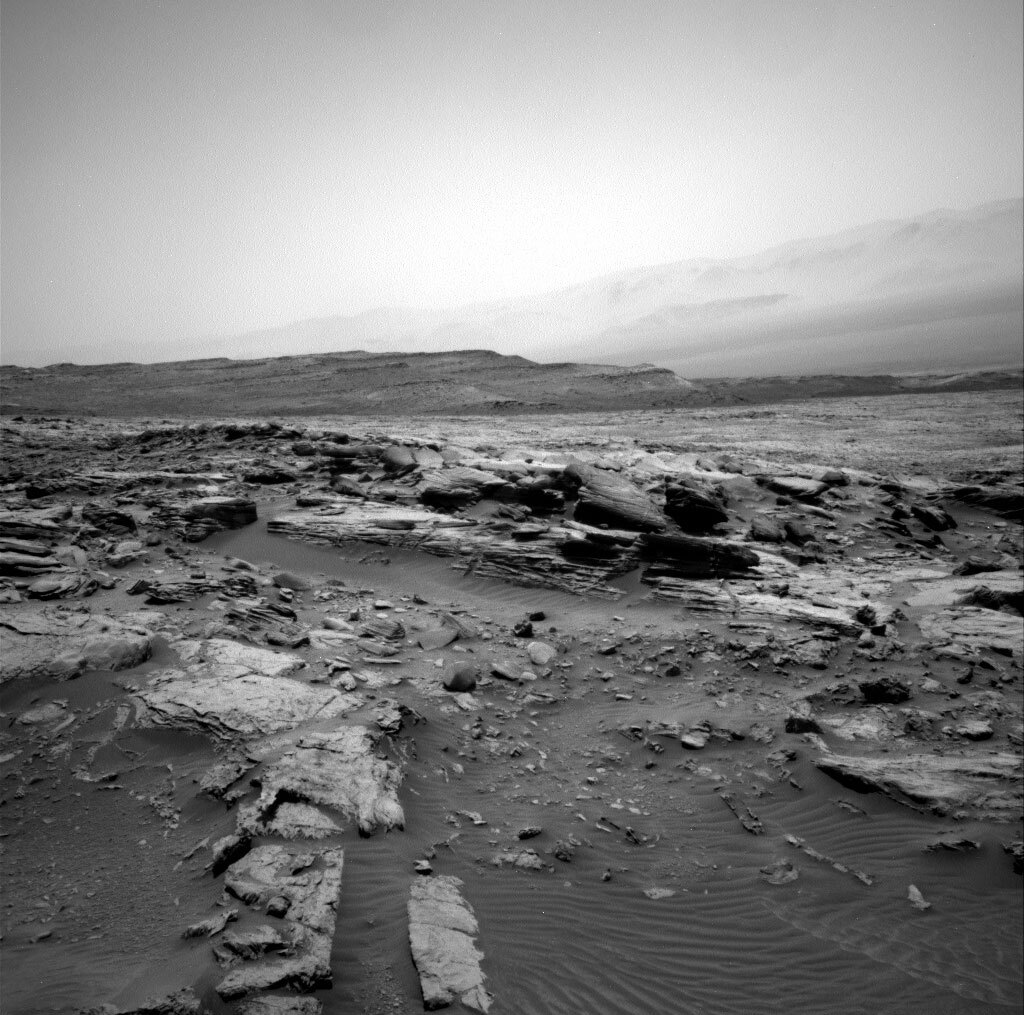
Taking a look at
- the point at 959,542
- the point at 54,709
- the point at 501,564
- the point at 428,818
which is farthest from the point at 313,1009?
the point at 959,542

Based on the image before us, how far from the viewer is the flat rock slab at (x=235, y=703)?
18.3 ft

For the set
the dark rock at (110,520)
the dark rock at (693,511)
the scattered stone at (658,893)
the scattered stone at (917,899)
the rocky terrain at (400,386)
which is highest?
the rocky terrain at (400,386)

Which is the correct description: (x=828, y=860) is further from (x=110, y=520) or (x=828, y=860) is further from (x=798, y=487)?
(x=110, y=520)

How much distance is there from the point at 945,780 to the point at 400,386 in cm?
3343

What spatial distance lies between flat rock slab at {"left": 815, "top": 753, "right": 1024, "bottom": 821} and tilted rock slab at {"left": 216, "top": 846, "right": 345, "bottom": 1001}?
4895mm

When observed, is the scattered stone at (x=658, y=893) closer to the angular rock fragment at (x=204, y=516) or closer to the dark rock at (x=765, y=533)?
the dark rock at (x=765, y=533)

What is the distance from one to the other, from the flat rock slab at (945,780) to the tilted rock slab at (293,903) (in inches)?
193

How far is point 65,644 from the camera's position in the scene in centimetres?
621

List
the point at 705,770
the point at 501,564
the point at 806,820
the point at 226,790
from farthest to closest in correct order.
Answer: the point at 501,564 < the point at 705,770 < the point at 806,820 < the point at 226,790

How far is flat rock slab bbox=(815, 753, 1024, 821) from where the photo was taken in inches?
228

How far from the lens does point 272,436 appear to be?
1590 centimetres

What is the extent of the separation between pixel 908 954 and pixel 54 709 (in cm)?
744

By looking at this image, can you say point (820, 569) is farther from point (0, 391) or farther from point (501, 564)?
point (0, 391)

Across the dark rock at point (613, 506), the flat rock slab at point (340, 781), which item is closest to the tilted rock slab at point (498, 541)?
the dark rock at point (613, 506)
